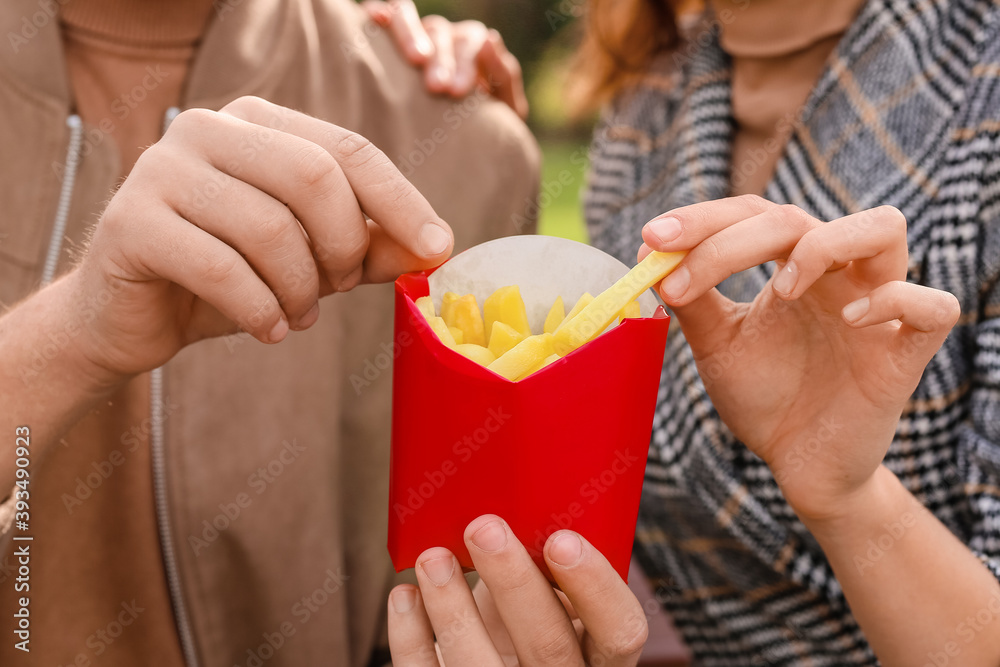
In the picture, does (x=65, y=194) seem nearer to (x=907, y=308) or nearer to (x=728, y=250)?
(x=728, y=250)

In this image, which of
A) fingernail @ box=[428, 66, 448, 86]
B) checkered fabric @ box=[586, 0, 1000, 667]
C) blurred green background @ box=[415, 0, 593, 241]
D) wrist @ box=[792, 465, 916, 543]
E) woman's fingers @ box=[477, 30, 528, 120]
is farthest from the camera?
blurred green background @ box=[415, 0, 593, 241]

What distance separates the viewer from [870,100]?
1.53 m

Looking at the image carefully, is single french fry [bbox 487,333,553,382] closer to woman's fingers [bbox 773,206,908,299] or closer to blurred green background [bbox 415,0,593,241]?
woman's fingers [bbox 773,206,908,299]

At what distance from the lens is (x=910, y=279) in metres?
1.44

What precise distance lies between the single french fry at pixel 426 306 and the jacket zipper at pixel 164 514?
26.6 inches

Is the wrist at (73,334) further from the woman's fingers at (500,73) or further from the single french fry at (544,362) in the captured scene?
the woman's fingers at (500,73)

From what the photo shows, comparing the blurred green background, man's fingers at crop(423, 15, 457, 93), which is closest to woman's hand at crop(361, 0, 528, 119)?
man's fingers at crop(423, 15, 457, 93)

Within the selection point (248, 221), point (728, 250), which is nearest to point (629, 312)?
point (728, 250)

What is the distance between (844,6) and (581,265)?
1.01 meters

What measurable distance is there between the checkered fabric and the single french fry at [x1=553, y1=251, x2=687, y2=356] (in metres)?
0.69

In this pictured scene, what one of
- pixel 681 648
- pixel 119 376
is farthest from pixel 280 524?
pixel 681 648

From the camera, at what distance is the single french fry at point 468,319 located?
1.00m

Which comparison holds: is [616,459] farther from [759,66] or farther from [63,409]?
[759,66]

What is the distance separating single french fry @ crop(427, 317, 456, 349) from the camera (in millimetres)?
929
